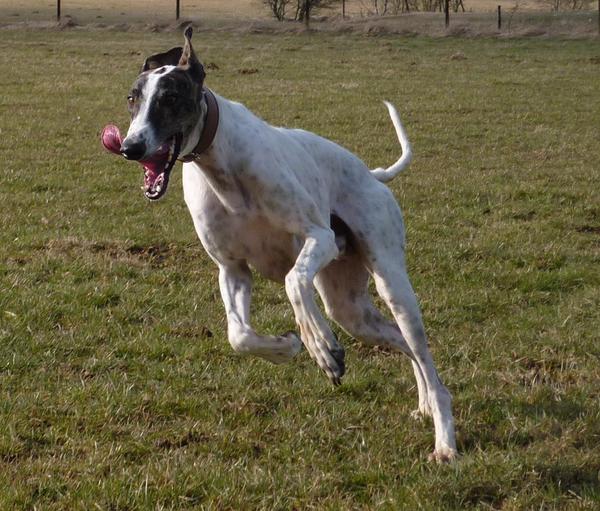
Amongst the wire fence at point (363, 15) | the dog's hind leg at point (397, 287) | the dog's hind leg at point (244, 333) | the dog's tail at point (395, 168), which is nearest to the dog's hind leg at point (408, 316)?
the dog's hind leg at point (397, 287)

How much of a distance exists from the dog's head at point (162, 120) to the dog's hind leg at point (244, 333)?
771 mm

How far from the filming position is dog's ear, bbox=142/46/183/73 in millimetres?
4867

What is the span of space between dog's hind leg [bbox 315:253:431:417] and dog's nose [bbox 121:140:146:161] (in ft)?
5.22

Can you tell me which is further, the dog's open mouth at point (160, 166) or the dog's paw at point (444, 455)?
the dog's paw at point (444, 455)

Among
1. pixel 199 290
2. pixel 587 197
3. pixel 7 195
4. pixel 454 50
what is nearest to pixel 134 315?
pixel 199 290

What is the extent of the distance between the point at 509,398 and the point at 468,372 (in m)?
0.46

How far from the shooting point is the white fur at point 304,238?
4707mm

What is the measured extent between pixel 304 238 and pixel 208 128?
67cm

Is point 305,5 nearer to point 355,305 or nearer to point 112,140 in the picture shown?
point 355,305

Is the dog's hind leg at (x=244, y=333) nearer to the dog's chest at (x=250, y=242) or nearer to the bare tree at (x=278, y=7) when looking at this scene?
the dog's chest at (x=250, y=242)

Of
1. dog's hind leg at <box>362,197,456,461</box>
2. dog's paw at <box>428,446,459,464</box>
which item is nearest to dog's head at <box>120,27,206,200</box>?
dog's hind leg at <box>362,197,456,461</box>

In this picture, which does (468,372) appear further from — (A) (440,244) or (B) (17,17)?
(B) (17,17)

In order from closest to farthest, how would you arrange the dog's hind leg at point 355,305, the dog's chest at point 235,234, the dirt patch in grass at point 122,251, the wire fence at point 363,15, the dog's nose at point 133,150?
1. the dog's nose at point 133,150
2. the dog's chest at point 235,234
3. the dog's hind leg at point 355,305
4. the dirt patch in grass at point 122,251
5. the wire fence at point 363,15

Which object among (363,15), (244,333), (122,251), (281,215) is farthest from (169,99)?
(363,15)
